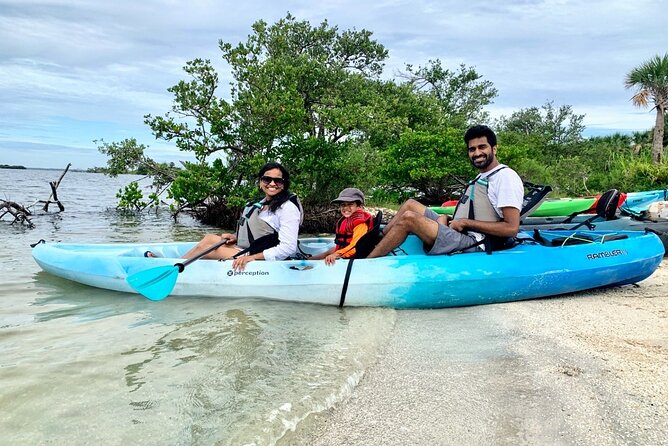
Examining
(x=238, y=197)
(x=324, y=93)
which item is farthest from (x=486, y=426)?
(x=324, y=93)

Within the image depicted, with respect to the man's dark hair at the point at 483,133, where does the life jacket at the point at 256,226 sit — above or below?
below

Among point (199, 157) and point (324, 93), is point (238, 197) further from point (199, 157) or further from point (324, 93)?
point (324, 93)

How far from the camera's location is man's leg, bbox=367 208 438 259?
13.3ft

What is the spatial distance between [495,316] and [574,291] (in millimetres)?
1108

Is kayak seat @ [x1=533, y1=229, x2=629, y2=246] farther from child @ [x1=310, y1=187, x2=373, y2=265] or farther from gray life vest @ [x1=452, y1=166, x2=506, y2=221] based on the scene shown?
child @ [x1=310, y1=187, x2=373, y2=265]

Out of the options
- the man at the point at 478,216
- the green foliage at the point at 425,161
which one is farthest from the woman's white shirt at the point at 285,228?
the green foliage at the point at 425,161

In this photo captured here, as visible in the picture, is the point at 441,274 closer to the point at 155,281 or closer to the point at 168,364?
the point at 168,364

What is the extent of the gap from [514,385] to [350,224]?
221 cm

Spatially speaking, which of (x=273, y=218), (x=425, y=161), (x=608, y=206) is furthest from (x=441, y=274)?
(x=425, y=161)

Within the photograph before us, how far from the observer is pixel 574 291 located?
445 centimetres

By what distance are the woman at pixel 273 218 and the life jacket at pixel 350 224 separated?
1.32 ft

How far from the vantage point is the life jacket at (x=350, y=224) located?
438 cm

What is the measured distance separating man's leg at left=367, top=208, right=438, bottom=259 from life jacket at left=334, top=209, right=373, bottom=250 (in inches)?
9.4

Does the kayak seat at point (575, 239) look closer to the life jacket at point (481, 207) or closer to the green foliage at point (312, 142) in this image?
the life jacket at point (481, 207)
